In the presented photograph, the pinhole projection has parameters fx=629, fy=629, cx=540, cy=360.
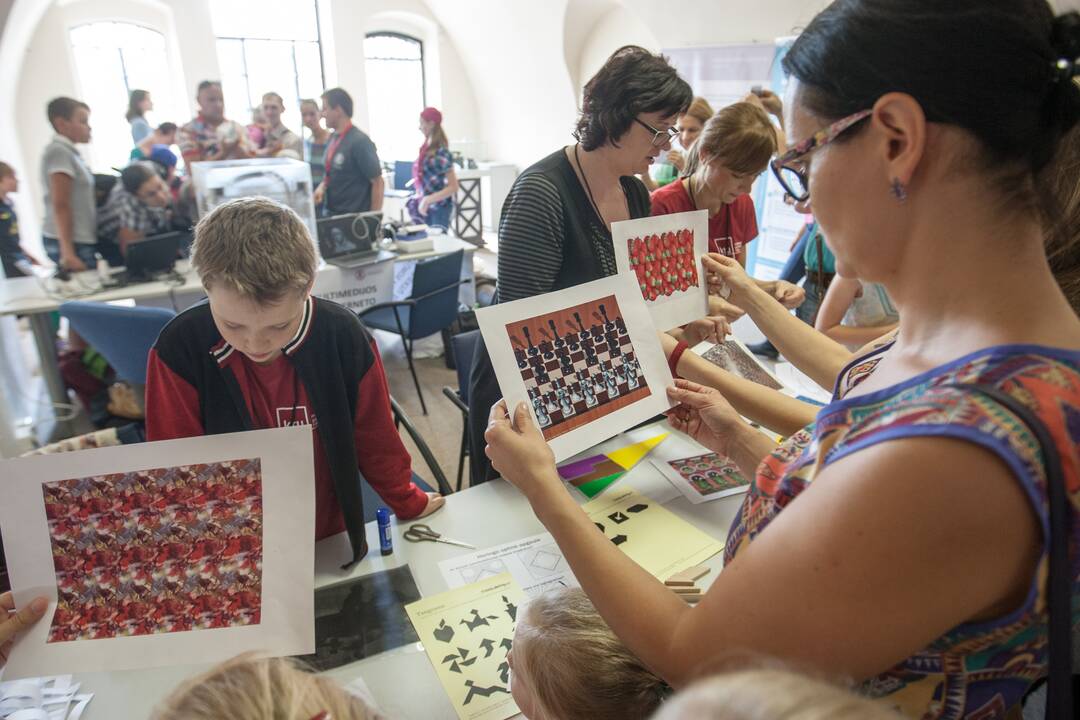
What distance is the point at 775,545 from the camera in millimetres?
528

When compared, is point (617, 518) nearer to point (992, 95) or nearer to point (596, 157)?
point (596, 157)

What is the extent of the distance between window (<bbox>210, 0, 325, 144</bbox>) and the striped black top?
8.53 meters

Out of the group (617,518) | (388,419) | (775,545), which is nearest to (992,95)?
(775,545)

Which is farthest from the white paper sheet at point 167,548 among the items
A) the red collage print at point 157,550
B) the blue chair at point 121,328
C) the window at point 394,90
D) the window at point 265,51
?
the window at point 394,90

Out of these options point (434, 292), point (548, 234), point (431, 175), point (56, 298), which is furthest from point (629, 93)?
point (431, 175)

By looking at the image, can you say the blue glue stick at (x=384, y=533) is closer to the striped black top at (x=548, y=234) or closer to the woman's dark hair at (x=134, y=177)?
the striped black top at (x=548, y=234)

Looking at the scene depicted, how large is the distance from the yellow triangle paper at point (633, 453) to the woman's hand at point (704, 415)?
1.12 ft

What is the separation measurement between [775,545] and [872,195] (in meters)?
0.34

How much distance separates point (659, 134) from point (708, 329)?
0.52 metres

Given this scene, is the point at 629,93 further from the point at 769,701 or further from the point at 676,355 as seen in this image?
the point at 769,701

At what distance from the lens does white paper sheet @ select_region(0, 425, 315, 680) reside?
92 centimetres

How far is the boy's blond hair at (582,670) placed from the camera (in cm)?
82

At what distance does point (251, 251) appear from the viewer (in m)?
1.14

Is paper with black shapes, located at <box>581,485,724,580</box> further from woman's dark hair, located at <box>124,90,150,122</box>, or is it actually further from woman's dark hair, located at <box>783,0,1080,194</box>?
woman's dark hair, located at <box>124,90,150,122</box>
